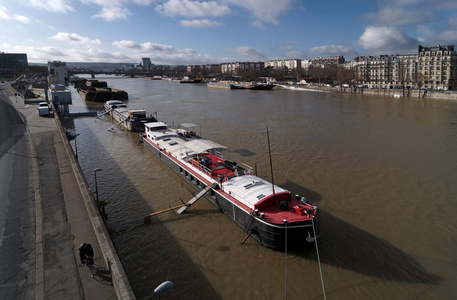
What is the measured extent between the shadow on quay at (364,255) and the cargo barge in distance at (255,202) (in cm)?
111

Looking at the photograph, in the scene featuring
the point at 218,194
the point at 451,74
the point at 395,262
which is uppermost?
the point at 451,74

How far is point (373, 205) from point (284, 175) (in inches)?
230

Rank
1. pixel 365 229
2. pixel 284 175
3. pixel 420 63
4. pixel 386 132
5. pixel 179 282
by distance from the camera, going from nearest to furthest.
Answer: pixel 179 282
pixel 365 229
pixel 284 175
pixel 386 132
pixel 420 63

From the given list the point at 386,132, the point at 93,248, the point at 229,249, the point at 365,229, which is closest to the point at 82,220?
the point at 93,248

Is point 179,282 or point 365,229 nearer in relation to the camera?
point 179,282

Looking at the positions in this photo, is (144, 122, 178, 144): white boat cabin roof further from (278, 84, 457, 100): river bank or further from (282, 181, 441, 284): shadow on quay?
(278, 84, 457, 100): river bank

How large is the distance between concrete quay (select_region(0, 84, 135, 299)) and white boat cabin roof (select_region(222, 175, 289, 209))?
562cm

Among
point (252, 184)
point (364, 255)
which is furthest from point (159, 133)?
point (364, 255)

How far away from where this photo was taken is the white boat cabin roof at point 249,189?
12.6m

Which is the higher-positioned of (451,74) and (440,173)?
(451,74)

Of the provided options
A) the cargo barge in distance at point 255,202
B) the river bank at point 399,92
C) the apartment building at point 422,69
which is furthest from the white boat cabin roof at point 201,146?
the apartment building at point 422,69

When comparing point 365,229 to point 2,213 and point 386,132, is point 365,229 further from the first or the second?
point 386,132

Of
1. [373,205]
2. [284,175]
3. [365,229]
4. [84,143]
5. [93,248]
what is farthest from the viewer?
[84,143]

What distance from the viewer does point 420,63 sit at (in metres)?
97.2
